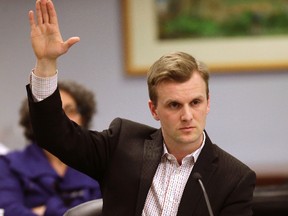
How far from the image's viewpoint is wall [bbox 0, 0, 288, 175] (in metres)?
4.27

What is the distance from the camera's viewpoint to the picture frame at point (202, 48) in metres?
4.21

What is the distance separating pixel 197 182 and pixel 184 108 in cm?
24

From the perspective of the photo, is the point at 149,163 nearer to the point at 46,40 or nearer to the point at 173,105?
the point at 173,105

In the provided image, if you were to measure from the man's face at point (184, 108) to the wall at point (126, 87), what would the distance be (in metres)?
2.25

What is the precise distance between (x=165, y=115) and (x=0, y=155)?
136 cm

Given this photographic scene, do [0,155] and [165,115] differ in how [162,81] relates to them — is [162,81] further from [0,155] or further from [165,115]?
[0,155]

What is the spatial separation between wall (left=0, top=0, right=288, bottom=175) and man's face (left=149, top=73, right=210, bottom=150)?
2247 mm

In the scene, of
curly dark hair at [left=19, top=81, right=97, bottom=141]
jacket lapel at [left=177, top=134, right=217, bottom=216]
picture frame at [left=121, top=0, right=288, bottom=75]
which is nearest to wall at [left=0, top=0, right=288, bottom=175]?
picture frame at [left=121, top=0, right=288, bottom=75]

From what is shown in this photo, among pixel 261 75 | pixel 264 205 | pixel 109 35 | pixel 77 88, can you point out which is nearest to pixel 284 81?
pixel 261 75

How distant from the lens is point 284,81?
13.9 feet

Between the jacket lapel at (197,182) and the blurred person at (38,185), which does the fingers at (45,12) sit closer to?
the jacket lapel at (197,182)

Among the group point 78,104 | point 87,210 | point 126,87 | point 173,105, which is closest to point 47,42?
point 173,105

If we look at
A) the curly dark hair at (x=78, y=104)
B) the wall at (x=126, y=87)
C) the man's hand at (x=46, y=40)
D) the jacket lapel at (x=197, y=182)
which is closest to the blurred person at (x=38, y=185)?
the curly dark hair at (x=78, y=104)

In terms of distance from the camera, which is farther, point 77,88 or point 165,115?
point 77,88
